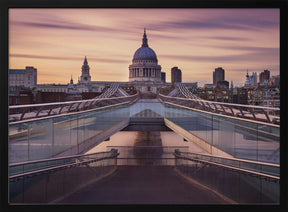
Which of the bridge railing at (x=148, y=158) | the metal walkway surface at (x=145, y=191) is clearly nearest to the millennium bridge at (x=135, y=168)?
the metal walkway surface at (x=145, y=191)

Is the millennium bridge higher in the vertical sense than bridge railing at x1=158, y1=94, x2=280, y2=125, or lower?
lower

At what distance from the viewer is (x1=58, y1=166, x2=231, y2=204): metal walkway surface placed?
4.34m

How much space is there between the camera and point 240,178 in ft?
15.8

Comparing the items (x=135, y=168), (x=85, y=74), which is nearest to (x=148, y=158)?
(x=135, y=168)

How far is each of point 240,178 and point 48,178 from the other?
2.49 meters

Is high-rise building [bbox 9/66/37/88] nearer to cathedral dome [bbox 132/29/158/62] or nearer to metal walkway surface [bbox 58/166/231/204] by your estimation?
metal walkway surface [bbox 58/166/231/204]

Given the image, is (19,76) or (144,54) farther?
(144,54)

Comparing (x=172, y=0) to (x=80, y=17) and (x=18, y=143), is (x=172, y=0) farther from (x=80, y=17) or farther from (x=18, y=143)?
(x=18, y=143)

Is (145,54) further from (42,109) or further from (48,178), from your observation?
(48,178)

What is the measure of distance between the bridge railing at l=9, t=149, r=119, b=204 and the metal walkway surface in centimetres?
19

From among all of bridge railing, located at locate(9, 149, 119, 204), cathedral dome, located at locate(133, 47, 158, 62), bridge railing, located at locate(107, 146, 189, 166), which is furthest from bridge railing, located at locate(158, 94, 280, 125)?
cathedral dome, located at locate(133, 47, 158, 62)

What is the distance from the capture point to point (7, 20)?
4062mm
